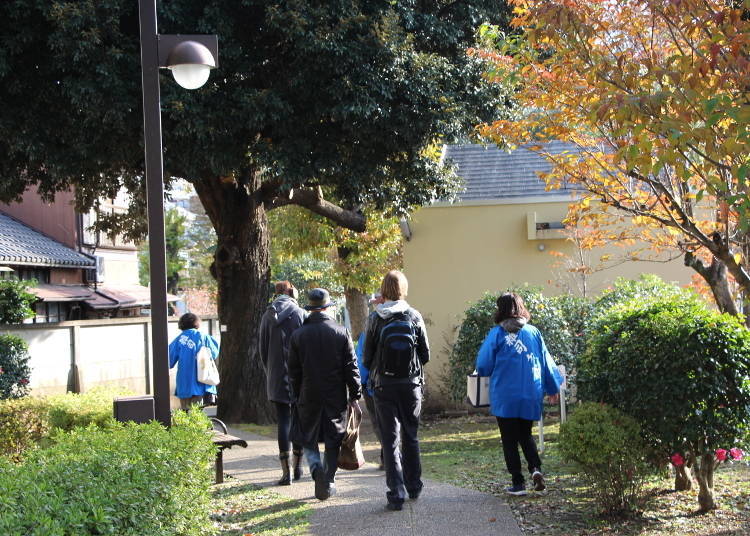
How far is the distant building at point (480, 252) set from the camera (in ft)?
53.5

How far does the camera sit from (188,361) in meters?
11.2

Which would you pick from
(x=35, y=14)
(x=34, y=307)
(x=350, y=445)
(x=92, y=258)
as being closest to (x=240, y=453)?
(x=350, y=445)

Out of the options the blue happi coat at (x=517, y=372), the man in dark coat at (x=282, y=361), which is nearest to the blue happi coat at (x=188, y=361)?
the man in dark coat at (x=282, y=361)

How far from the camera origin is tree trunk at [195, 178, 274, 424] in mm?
14500

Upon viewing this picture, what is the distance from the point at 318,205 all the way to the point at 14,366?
6.02 meters

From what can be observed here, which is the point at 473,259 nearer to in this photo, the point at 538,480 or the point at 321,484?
the point at 538,480

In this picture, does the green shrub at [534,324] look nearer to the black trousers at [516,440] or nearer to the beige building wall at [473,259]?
the beige building wall at [473,259]

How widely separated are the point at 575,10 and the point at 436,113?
563 centimetres

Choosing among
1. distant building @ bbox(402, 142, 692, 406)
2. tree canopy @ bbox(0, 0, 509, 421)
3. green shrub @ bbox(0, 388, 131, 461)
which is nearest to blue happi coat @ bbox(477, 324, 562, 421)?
green shrub @ bbox(0, 388, 131, 461)

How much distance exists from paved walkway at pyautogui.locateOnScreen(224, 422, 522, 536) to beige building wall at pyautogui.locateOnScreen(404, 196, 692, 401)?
26.7ft

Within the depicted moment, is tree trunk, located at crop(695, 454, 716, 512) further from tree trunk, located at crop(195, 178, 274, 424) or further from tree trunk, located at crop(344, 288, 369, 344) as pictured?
tree trunk, located at crop(344, 288, 369, 344)

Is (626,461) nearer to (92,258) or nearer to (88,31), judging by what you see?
(88,31)

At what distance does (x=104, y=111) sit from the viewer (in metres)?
11.0

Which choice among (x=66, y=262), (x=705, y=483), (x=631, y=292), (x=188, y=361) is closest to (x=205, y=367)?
(x=188, y=361)
